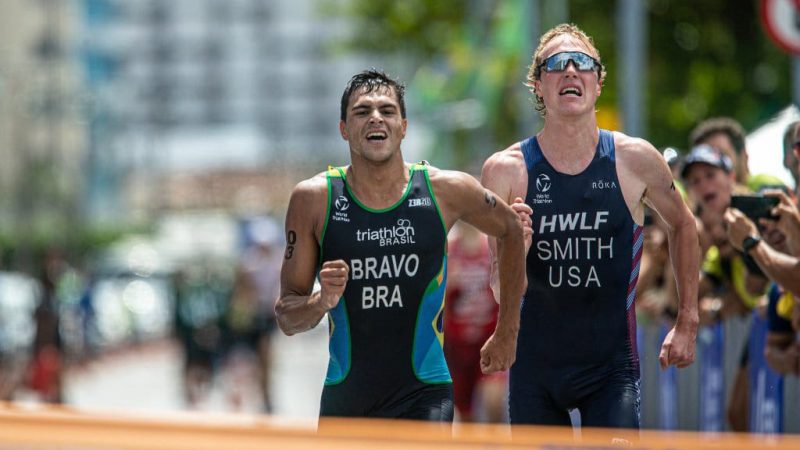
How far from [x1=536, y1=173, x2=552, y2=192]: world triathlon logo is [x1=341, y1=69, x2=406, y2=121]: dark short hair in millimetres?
614

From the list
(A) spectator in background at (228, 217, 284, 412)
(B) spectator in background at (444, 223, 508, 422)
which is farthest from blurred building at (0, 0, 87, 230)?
(B) spectator in background at (444, 223, 508, 422)

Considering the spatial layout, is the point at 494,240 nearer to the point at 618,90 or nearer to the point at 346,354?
the point at 346,354

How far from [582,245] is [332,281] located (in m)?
1.17

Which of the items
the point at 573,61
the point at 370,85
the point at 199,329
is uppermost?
the point at 573,61

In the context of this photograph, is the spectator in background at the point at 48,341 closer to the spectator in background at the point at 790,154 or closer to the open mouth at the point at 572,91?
the spectator in background at the point at 790,154

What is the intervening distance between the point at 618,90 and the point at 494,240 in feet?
73.1

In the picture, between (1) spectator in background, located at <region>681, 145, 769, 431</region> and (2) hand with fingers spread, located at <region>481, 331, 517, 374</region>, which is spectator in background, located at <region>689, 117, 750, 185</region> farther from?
(2) hand with fingers spread, located at <region>481, 331, 517, 374</region>

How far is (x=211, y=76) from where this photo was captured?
4712 inches

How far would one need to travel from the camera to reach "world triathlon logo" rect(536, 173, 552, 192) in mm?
6350

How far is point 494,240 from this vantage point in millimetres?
6375

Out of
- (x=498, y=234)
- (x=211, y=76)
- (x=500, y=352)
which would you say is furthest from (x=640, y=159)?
(x=211, y=76)

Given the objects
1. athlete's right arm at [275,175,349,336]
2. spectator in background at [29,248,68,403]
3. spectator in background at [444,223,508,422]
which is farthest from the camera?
spectator in background at [29,248,68,403]

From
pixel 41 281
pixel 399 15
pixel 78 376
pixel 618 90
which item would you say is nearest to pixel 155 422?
pixel 41 281

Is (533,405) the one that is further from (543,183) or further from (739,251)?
(739,251)
